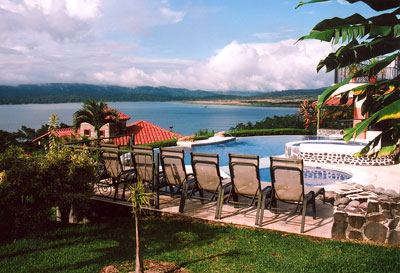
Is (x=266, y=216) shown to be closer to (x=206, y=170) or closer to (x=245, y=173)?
(x=245, y=173)

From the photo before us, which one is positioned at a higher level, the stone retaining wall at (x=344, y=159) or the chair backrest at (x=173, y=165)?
the chair backrest at (x=173, y=165)

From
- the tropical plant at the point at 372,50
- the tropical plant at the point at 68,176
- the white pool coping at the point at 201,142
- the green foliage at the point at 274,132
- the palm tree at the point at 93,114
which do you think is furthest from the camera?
the palm tree at the point at 93,114

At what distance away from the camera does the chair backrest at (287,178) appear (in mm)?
4996

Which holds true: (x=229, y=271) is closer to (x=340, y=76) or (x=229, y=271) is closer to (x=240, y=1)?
(x=240, y=1)

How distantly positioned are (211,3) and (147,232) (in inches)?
411

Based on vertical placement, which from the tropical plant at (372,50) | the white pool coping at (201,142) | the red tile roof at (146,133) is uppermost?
Answer: the tropical plant at (372,50)

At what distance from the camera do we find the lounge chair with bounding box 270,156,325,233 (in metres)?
4.99

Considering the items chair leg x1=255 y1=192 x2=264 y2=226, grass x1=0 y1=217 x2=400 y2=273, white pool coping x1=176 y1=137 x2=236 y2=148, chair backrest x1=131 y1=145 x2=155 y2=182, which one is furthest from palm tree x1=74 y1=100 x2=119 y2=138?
chair leg x1=255 y1=192 x2=264 y2=226

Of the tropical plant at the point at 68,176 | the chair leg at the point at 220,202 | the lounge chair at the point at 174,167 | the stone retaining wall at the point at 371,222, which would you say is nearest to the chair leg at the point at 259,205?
the chair leg at the point at 220,202

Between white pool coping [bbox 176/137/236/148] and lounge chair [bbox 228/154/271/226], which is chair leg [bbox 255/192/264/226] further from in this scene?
white pool coping [bbox 176/137/236/148]

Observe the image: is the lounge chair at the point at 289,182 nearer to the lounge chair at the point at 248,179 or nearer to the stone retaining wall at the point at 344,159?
the lounge chair at the point at 248,179

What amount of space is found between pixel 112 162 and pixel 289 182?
3223 mm

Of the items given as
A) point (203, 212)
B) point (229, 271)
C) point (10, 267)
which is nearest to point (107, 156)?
point (203, 212)

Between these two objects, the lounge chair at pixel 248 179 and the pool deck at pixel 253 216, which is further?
the lounge chair at pixel 248 179
